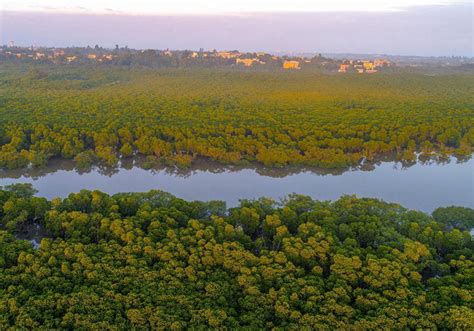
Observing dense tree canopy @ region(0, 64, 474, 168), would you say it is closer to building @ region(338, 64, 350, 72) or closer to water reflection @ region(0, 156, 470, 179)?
water reflection @ region(0, 156, 470, 179)

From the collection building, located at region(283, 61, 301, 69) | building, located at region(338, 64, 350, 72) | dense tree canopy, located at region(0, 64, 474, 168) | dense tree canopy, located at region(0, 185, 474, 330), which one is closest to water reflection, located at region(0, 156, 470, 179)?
dense tree canopy, located at region(0, 64, 474, 168)

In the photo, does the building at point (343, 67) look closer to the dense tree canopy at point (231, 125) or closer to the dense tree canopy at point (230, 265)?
the dense tree canopy at point (231, 125)

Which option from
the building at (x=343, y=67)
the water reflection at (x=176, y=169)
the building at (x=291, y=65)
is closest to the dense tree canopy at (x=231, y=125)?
the water reflection at (x=176, y=169)

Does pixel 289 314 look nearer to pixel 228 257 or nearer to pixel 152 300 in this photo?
pixel 228 257

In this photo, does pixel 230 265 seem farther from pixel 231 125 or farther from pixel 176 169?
pixel 231 125

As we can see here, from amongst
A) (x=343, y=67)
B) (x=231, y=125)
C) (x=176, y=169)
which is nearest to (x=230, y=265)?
(x=176, y=169)
